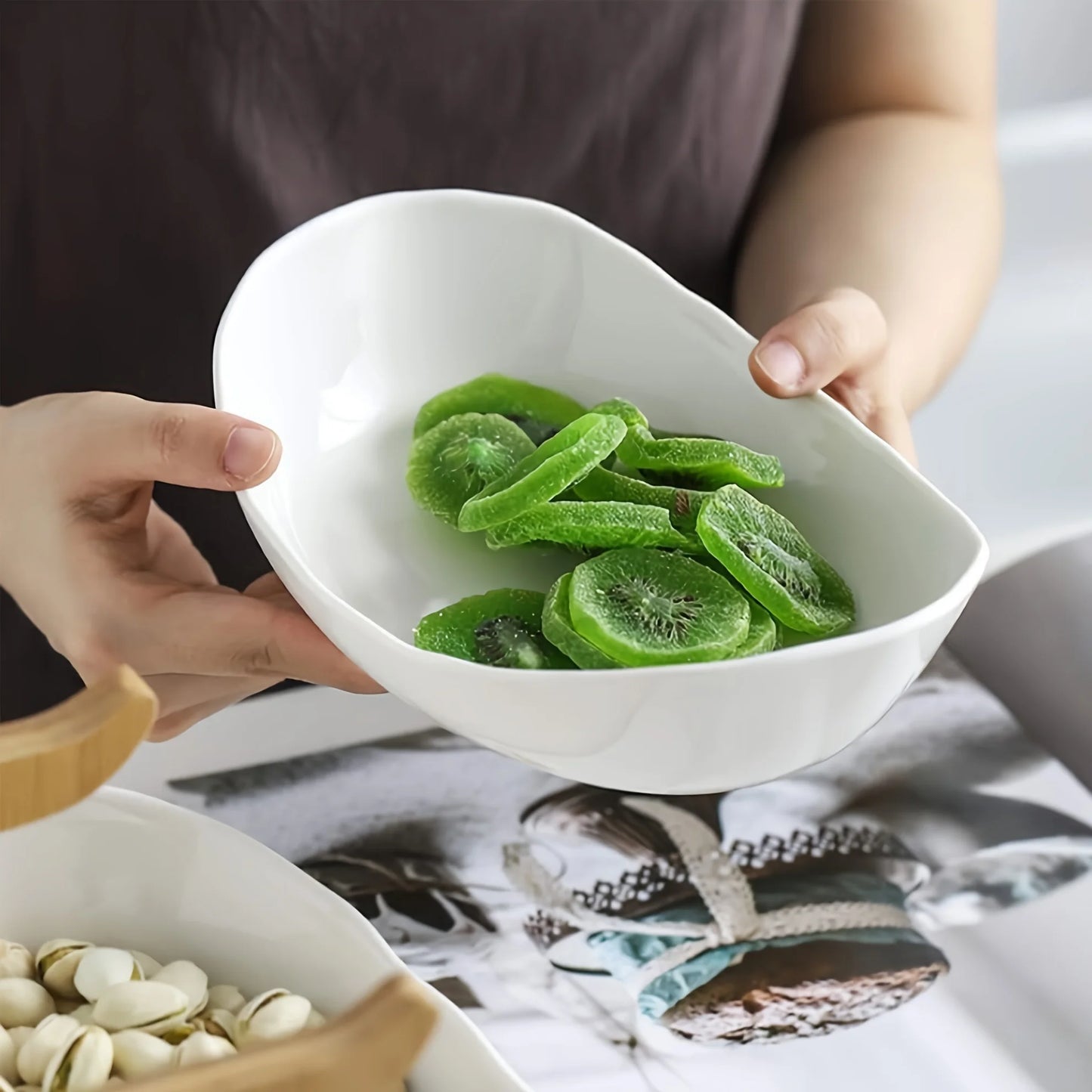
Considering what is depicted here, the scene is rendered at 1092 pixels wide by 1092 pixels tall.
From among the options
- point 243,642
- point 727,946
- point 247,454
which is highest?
point 247,454

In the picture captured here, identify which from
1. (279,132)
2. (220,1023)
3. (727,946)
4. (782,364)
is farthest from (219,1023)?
(279,132)

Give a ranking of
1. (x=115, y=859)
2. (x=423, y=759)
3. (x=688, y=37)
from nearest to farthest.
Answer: (x=115, y=859), (x=423, y=759), (x=688, y=37)

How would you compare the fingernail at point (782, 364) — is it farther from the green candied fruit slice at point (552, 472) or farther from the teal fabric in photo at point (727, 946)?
the teal fabric in photo at point (727, 946)

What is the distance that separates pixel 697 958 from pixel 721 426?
0.86 feet

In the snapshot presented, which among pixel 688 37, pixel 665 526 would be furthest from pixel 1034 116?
pixel 665 526

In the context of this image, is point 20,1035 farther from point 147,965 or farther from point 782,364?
point 782,364

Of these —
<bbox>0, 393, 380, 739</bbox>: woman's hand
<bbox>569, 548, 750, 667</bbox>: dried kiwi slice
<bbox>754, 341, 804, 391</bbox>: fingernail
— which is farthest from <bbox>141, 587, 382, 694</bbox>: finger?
<bbox>754, 341, 804, 391</bbox>: fingernail

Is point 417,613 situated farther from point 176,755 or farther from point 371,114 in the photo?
point 371,114

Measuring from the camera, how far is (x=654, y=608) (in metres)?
0.49

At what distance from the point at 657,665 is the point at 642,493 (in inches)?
5.3

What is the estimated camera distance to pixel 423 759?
2.51 ft

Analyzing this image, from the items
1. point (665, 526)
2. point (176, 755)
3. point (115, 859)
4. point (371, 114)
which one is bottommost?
point (176, 755)

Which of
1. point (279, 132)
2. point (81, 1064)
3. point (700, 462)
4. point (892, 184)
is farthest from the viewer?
point (892, 184)

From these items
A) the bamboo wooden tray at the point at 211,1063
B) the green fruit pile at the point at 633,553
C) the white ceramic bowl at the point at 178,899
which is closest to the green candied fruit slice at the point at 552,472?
the green fruit pile at the point at 633,553
